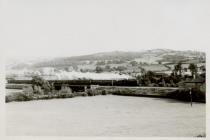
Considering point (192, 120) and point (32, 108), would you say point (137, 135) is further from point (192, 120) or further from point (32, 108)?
Answer: point (32, 108)

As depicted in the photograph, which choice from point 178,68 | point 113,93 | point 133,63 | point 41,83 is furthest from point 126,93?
point 41,83

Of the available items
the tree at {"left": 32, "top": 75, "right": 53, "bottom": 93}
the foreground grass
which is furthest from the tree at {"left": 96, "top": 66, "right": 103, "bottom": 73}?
the tree at {"left": 32, "top": 75, "right": 53, "bottom": 93}

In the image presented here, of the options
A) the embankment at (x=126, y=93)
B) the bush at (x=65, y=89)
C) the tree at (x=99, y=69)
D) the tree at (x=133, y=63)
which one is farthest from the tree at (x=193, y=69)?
the bush at (x=65, y=89)

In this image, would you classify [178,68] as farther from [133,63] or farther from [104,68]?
[104,68]

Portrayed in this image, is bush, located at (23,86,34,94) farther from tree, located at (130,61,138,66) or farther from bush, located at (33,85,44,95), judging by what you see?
tree, located at (130,61,138,66)

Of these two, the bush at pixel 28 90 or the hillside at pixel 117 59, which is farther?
the bush at pixel 28 90

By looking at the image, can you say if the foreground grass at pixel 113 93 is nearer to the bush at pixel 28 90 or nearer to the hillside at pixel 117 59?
the bush at pixel 28 90

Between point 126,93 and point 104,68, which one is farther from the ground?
point 104,68

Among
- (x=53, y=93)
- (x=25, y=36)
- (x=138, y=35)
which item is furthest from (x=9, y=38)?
(x=138, y=35)
